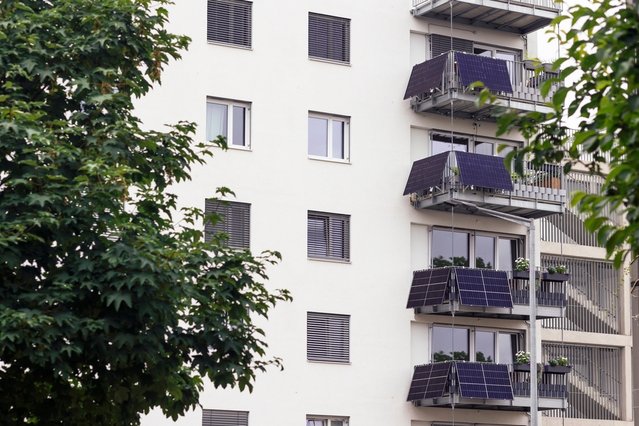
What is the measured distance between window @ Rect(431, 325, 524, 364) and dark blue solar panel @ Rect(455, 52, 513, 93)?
279 inches

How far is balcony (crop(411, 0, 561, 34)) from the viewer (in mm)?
46938

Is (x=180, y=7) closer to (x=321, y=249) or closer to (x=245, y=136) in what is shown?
(x=245, y=136)

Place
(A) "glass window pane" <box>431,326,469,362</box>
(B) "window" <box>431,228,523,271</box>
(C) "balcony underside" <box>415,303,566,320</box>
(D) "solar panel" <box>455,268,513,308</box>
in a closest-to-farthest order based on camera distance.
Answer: (D) "solar panel" <box>455,268,513,308</box>
(C) "balcony underside" <box>415,303,566,320</box>
(A) "glass window pane" <box>431,326,469,362</box>
(B) "window" <box>431,228,523,271</box>

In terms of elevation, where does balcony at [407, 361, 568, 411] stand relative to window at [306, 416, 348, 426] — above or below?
above

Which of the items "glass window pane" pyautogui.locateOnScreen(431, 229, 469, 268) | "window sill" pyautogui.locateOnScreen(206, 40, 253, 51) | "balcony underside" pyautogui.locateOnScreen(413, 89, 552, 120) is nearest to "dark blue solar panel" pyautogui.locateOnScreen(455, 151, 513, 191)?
"balcony underside" pyautogui.locateOnScreen(413, 89, 552, 120)

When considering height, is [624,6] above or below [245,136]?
below

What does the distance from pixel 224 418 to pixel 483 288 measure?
8.32 m

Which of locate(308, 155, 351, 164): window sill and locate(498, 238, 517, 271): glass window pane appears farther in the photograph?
locate(498, 238, 517, 271): glass window pane

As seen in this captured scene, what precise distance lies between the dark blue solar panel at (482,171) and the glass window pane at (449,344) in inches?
173

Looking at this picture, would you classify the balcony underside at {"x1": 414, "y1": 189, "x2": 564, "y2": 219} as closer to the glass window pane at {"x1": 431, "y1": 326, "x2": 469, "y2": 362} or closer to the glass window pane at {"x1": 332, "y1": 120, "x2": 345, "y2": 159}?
the glass window pane at {"x1": 332, "y1": 120, "x2": 345, "y2": 159}

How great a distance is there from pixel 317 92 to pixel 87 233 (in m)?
22.6

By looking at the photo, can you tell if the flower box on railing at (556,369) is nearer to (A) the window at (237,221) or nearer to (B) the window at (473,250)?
(B) the window at (473,250)

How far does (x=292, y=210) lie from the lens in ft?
145

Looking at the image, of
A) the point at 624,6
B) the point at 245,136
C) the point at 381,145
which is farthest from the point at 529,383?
the point at 624,6
